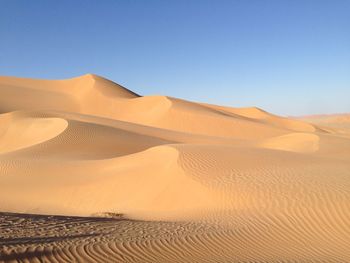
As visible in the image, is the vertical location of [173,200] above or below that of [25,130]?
below

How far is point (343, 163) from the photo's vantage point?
41.9ft

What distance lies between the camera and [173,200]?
11.0 m

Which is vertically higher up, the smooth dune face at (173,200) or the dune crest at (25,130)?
the dune crest at (25,130)

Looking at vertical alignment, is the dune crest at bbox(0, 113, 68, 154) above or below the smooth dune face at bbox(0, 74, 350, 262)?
above

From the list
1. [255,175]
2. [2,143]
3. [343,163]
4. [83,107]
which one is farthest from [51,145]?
[83,107]

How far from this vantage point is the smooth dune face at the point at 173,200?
19.5 ft

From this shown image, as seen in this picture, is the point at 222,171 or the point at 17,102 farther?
the point at 17,102

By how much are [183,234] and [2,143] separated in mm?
25774

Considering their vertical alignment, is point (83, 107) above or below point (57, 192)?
above

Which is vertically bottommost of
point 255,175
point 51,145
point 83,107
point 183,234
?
point 183,234

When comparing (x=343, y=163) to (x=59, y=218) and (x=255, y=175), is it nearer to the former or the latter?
(x=255, y=175)

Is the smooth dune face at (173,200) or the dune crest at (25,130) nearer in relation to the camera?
the smooth dune face at (173,200)

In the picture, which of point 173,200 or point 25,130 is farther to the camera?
point 25,130

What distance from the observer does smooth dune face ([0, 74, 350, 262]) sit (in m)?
5.93
